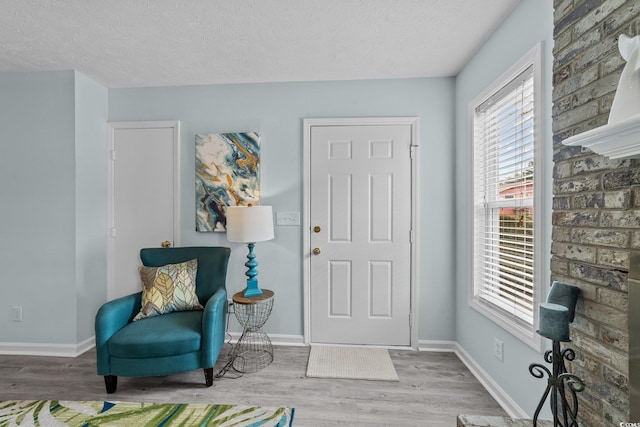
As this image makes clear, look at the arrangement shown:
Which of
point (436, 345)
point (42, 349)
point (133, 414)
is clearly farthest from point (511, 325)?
point (42, 349)

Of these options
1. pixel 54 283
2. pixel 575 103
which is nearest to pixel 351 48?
pixel 575 103

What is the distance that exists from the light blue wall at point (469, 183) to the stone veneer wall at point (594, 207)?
0.46ft

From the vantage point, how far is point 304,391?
2061 millimetres

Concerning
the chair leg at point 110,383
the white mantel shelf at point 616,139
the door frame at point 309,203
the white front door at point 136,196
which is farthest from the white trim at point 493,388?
the white front door at point 136,196

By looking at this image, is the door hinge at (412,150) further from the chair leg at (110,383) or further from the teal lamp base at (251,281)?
the chair leg at (110,383)

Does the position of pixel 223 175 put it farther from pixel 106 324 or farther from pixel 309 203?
pixel 106 324

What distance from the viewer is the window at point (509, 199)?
157 cm

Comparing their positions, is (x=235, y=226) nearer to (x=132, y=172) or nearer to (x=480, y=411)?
(x=132, y=172)

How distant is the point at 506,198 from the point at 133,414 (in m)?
2.72

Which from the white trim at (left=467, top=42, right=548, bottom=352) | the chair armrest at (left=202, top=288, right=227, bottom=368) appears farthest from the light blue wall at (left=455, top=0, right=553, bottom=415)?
the chair armrest at (left=202, top=288, right=227, bottom=368)

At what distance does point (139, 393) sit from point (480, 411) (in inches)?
88.8

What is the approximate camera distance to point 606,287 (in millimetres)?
1081

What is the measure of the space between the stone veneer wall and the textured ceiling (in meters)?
0.79

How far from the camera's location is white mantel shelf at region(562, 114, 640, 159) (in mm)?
803
